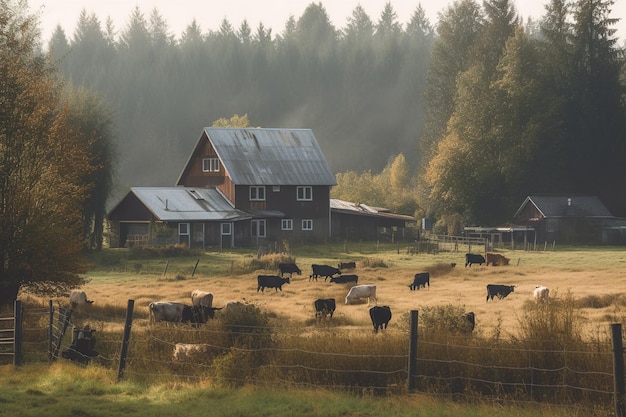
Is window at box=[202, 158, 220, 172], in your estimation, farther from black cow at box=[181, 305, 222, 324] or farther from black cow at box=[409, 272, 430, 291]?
black cow at box=[181, 305, 222, 324]

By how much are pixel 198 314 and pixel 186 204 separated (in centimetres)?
4718

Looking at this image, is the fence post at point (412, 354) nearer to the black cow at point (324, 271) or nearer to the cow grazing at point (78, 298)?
the cow grazing at point (78, 298)

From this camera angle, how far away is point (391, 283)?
46.1 meters

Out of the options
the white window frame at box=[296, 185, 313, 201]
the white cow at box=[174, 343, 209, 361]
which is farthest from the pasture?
the white window frame at box=[296, 185, 313, 201]

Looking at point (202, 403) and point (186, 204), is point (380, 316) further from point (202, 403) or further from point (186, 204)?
point (186, 204)

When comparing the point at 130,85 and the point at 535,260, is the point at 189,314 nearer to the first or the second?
the point at 535,260

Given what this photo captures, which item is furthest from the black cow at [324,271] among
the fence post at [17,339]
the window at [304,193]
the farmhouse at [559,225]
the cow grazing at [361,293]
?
the window at [304,193]

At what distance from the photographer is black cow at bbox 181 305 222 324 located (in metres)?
27.1

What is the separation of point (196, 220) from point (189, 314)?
4255cm

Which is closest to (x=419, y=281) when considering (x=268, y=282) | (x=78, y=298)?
(x=268, y=282)

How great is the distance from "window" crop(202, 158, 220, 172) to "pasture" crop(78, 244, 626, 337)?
51.0 feet

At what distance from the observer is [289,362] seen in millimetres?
18547

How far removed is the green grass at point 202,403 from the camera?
15.8m

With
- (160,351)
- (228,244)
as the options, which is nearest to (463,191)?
(228,244)
